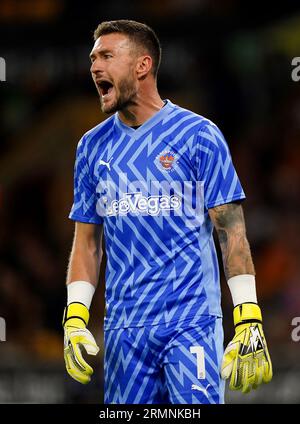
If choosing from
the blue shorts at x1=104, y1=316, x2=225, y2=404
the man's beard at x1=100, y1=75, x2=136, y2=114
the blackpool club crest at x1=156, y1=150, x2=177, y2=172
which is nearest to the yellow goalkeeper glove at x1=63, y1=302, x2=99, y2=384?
the blue shorts at x1=104, y1=316, x2=225, y2=404

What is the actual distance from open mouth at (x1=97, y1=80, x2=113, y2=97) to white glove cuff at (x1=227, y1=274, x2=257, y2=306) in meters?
1.15

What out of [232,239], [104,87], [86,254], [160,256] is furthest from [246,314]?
[104,87]

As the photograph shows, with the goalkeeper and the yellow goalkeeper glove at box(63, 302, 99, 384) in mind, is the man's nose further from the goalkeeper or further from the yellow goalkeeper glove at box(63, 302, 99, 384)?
the yellow goalkeeper glove at box(63, 302, 99, 384)

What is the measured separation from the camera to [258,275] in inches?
461

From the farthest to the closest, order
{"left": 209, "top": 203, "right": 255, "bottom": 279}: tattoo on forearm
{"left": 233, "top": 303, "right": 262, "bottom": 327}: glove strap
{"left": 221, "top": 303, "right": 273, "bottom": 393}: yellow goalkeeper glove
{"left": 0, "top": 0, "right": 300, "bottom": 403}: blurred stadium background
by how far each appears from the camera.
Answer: {"left": 0, "top": 0, "right": 300, "bottom": 403}: blurred stadium background
{"left": 209, "top": 203, "right": 255, "bottom": 279}: tattoo on forearm
{"left": 233, "top": 303, "right": 262, "bottom": 327}: glove strap
{"left": 221, "top": 303, "right": 273, "bottom": 393}: yellow goalkeeper glove

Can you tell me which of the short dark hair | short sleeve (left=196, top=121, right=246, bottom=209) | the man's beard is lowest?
short sleeve (left=196, top=121, right=246, bottom=209)

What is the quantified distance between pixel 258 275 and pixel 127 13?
10.1 ft

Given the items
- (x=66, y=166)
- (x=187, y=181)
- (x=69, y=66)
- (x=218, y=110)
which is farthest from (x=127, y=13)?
(x=187, y=181)

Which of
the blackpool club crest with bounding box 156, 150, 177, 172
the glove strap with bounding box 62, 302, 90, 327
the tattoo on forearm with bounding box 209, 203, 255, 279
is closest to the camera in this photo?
the tattoo on forearm with bounding box 209, 203, 255, 279

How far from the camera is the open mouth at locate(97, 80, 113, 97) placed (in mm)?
5641

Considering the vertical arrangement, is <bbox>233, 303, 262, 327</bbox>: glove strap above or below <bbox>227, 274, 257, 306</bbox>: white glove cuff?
below

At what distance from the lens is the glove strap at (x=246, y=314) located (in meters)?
5.28

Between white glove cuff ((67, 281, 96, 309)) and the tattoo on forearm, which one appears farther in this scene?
white glove cuff ((67, 281, 96, 309))

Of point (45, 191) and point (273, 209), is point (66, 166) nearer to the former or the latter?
point (45, 191)
